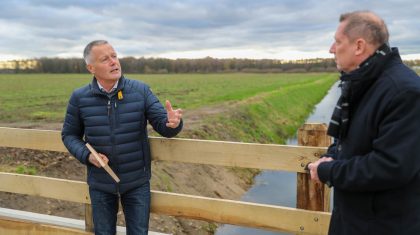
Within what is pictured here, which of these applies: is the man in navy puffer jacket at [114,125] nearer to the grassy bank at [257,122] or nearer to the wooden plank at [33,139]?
the wooden plank at [33,139]

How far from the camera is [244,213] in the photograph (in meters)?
3.68

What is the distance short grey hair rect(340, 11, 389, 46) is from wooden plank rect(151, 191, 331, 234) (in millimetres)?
1604

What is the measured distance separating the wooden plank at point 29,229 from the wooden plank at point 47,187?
289 millimetres

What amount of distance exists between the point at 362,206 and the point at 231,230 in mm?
6236

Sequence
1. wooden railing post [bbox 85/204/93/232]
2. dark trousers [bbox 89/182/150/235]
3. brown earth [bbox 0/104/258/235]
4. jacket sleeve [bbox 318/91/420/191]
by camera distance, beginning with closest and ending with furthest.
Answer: jacket sleeve [bbox 318/91/420/191]
dark trousers [bbox 89/182/150/235]
wooden railing post [bbox 85/204/93/232]
brown earth [bbox 0/104/258/235]

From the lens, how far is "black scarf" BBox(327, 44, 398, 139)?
7.44 ft

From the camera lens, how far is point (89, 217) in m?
4.20

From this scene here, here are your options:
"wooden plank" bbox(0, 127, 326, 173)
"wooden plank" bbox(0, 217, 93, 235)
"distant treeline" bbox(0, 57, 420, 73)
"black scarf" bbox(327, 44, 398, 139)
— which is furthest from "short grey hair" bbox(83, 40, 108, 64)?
"distant treeline" bbox(0, 57, 420, 73)

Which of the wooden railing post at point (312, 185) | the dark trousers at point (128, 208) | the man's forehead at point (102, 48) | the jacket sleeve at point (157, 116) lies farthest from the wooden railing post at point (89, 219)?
the wooden railing post at point (312, 185)

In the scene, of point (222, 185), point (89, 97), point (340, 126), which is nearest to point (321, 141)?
point (340, 126)

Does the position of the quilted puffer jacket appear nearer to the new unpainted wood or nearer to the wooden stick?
the wooden stick

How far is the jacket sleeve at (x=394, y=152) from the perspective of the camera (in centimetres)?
213

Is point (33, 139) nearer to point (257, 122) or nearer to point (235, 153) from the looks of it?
point (235, 153)

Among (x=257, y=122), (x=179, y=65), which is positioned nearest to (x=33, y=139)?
(x=257, y=122)
